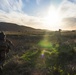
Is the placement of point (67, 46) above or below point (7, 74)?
above

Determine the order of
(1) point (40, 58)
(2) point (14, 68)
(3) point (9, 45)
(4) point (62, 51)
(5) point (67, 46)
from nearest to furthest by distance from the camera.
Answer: (3) point (9, 45), (2) point (14, 68), (1) point (40, 58), (4) point (62, 51), (5) point (67, 46)

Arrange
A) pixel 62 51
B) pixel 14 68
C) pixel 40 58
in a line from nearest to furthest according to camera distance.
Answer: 1. pixel 14 68
2. pixel 40 58
3. pixel 62 51

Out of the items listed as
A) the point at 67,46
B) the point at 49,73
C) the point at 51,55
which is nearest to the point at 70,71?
the point at 49,73

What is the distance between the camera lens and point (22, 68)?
15406mm

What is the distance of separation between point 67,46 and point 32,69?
22.9 ft

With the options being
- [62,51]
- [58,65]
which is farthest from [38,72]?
[62,51]

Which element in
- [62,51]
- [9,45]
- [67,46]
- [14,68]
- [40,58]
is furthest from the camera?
[67,46]

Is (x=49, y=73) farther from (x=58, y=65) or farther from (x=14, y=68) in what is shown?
(x=14, y=68)

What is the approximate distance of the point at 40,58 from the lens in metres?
17.4

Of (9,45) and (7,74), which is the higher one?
(9,45)

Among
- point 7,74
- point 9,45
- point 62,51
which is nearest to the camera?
point 9,45

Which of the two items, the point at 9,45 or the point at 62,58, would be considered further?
the point at 62,58

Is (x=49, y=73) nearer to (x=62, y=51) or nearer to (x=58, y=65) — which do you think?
(x=58, y=65)

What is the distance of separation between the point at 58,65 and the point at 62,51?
3.10 metres
